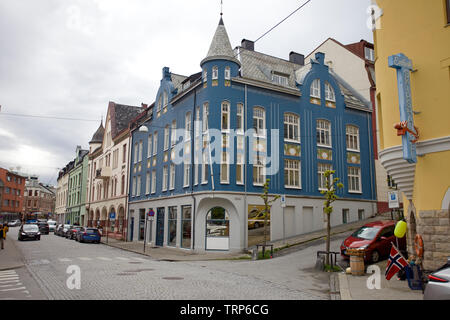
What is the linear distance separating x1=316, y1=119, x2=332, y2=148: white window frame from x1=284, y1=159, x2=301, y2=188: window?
2933 mm

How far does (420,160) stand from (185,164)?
18233 millimetres

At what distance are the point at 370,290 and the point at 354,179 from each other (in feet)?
68.3

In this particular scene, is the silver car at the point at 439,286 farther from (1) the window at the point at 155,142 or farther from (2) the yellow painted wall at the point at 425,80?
(1) the window at the point at 155,142

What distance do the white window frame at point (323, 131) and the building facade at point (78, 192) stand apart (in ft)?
131

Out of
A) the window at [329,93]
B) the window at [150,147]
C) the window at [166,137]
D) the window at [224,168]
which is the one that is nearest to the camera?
the window at [224,168]

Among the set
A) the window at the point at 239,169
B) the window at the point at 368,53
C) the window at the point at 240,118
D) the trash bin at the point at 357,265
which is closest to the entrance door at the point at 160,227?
the window at the point at 239,169

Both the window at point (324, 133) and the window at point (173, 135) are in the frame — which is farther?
the window at point (173, 135)

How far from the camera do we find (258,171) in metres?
25.8

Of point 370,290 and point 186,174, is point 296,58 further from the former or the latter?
point 370,290

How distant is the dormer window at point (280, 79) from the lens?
94.5 feet

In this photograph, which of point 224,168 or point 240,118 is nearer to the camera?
point 224,168

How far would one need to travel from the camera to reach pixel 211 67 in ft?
84.7

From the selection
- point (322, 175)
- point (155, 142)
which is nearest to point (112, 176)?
point (155, 142)
